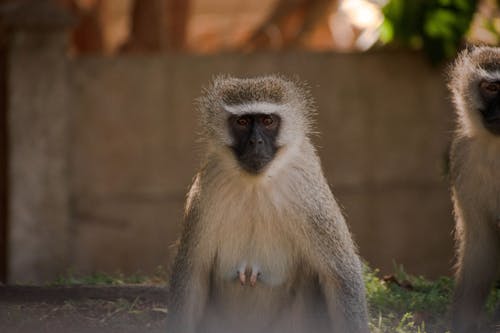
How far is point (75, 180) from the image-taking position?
10.1m

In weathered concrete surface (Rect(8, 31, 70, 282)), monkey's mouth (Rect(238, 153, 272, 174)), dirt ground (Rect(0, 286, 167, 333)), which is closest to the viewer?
monkey's mouth (Rect(238, 153, 272, 174))

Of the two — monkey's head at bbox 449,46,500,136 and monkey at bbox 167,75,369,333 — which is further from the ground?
monkey's head at bbox 449,46,500,136

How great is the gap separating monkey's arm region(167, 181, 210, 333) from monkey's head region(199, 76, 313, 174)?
0.37m

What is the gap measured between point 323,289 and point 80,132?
16.7 feet

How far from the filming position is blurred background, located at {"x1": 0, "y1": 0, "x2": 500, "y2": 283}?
9875 millimetres

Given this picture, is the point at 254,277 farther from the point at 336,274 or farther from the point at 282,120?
the point at 282,120

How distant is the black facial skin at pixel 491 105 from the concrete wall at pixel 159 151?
4087 mm

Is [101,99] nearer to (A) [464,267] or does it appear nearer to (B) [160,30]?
(B) [160,30]

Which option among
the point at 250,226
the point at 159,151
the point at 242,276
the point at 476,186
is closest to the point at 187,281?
the point at 242,276

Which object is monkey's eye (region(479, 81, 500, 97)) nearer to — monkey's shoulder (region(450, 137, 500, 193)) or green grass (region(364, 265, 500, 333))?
monkey's shoulder (region(450, 137, 500, 193))

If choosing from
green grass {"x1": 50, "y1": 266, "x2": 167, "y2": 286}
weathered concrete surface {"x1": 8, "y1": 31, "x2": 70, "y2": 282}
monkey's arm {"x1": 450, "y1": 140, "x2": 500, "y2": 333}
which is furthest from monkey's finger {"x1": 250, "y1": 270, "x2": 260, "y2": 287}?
weathered concrete surface {"x1": 8, "y1": 31, "x2": 70, "y2": 282}

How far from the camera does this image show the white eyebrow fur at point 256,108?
548cm

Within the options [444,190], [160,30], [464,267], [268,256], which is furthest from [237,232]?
[160,30]

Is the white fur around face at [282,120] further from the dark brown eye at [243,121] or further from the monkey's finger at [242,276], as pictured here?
the monkey's finger at [242,276]
